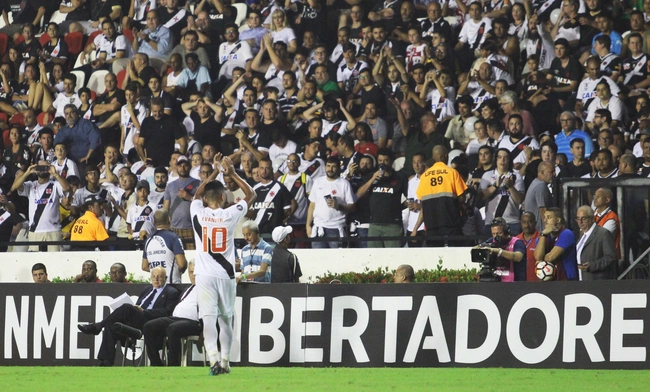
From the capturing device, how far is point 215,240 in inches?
438

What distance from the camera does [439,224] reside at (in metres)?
15.7

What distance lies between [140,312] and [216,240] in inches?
101

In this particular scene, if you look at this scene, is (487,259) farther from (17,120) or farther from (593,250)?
(17,120)

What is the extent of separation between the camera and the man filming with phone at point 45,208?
1812cm

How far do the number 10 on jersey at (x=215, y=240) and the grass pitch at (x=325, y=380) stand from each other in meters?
1.20

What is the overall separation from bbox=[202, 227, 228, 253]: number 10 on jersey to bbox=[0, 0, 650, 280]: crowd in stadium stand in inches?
154

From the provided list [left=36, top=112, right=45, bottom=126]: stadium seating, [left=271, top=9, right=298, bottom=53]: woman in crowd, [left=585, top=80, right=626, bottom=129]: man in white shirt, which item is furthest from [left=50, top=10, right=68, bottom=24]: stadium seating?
[left=585, top=80, right=626, bottom=129]: man in white shirt

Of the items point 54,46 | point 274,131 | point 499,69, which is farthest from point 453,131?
point 54,46

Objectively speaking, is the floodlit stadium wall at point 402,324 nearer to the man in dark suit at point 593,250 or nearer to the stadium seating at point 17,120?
the man in dark suit at point 593,250

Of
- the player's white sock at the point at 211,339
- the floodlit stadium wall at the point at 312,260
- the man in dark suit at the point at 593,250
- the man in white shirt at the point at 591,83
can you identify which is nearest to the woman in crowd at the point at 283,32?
the floodlit stadium wall at the point at 312,260

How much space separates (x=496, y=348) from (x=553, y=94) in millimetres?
5793

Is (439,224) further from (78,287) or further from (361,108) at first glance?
(78,287)

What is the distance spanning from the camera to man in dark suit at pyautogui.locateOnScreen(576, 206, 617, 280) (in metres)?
12.6

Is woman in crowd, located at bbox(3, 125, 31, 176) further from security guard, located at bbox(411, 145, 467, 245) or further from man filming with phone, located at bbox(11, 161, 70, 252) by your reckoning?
security guard, located at bbox(411, 145, 467, 245)
